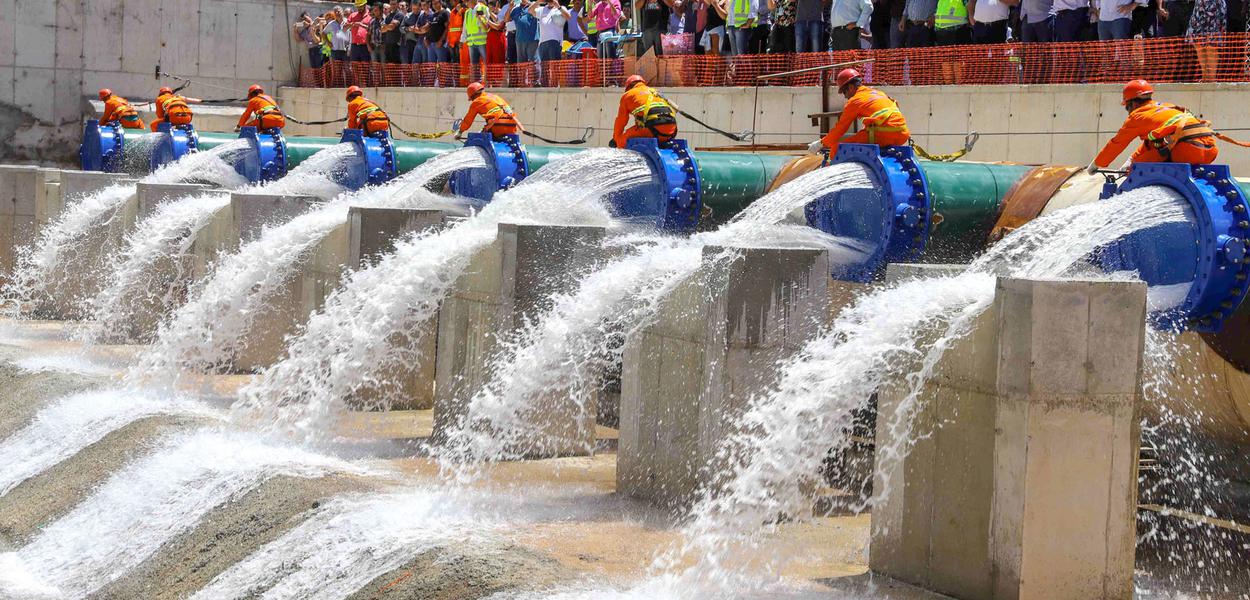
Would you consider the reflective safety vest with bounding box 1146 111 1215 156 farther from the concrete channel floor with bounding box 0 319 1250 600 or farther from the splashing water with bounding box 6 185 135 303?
the splashing water with bounding box 6 185 135 303

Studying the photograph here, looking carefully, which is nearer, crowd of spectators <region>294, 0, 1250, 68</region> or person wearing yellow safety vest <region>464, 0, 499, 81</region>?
crowd of spectators <region>294, 0, 1250, 68</region>

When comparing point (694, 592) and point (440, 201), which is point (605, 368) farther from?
point (440, 201)

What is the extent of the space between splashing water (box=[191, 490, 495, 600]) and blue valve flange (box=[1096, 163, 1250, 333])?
4.16m

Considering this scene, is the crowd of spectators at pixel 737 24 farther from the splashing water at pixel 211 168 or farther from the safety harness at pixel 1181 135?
the splashing water at pixel 211 168

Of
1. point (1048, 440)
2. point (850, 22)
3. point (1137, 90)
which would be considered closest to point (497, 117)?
point (850, 22)

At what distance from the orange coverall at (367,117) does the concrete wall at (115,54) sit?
17.5 meters

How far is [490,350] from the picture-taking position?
11.4 metres

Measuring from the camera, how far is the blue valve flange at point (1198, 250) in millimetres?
9278

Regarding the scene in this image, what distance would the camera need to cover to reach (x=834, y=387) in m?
8.32

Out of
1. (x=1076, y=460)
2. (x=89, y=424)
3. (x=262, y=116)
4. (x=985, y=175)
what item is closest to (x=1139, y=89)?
(x=985, y=175)

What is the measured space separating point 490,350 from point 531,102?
14.5 m

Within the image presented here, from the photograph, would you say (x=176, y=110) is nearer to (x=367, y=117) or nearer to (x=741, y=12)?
(x=367, y=117)

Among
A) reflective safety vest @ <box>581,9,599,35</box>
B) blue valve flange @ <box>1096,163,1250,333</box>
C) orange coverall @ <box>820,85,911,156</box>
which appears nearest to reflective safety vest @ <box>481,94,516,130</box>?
orange coverall @ <box>820,85,911,156</box>

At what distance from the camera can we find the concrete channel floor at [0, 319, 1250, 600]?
7980 millimetres
